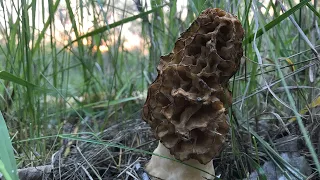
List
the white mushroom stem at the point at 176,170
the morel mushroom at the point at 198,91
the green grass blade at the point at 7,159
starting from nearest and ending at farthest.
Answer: the green grass blade at the point at 7,159 < the morel mushroom at the point at 198,91 < the white mushroom stem at the point at 176,170

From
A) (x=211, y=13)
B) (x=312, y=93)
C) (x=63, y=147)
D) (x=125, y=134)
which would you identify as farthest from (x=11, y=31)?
(x=312, y=93)

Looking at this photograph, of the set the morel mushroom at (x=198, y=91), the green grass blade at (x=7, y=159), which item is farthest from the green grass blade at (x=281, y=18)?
the green grass blade at (x=7, y=159)

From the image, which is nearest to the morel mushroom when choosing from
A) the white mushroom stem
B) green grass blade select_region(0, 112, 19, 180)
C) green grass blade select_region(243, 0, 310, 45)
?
the white mushroom stem

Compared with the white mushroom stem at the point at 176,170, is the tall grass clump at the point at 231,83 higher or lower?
higher

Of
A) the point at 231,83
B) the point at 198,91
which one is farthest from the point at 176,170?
the point at 231,83

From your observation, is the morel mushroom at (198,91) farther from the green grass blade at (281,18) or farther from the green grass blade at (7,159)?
the green grass blade at (7,159)

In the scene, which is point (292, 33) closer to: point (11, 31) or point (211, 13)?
point (211, 13)

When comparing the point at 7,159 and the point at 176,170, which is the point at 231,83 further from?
the point at 7,159

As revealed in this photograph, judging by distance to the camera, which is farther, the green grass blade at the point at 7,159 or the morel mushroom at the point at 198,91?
the morel mushroom at the point at 198,91

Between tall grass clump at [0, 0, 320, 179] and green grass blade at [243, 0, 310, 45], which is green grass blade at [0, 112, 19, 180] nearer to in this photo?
tall grass clump at [0, 0, 320, 179]
